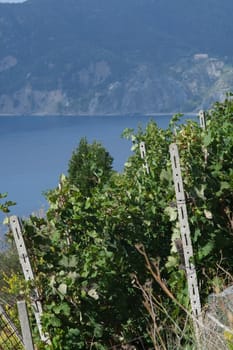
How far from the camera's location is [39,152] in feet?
350

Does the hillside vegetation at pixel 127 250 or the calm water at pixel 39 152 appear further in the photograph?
the calm water at pixel 39 152

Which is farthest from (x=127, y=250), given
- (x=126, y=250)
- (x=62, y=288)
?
(x=62, y=288)

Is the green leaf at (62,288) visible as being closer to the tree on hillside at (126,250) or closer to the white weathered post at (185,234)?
the tree on hillside at (126,250)

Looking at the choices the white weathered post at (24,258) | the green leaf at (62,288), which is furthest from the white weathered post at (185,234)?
the white weathered post at (24,258)

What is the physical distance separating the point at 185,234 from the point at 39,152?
343 feet

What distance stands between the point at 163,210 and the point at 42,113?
195 metres

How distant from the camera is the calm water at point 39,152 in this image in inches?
3049

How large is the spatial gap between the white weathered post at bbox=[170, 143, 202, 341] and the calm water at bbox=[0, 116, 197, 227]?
5154 centimetres

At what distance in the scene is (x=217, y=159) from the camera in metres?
3.48

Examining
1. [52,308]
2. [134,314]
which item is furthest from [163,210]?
[52,308]

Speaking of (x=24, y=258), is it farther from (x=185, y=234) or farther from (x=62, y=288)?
(x=185, y=234)

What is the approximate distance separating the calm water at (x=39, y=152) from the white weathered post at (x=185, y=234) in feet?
169

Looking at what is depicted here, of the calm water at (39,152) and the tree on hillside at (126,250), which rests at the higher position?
the calm water at (39,152)

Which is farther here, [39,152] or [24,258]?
[39,152]
